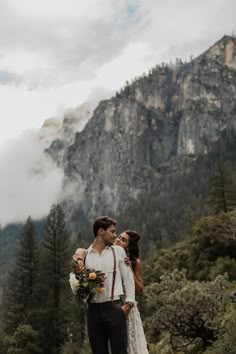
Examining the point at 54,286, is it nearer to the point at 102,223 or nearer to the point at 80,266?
the point at 80,266

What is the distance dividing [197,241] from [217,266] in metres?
3.71

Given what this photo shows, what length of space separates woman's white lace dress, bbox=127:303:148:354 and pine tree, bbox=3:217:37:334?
29.4 metres

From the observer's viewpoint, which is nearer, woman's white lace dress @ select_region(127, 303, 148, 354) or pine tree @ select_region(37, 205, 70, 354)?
woman's white lace dress @ select_region(127, 303, 148, 354)

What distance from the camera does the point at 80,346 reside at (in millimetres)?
32156

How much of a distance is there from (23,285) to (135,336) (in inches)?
1233

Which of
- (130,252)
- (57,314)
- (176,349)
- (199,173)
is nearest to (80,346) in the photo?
(57,314)

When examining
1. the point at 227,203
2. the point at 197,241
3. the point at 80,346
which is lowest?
the point at 80,346

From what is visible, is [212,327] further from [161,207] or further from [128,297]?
[161,207]

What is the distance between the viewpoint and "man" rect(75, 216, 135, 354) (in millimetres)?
5707

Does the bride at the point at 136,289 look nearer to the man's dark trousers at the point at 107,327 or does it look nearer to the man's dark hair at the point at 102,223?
the man's dark hair at the point at 102,223

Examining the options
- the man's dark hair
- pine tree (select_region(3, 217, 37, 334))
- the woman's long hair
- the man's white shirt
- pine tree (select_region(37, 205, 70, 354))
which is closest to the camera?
the man's white shirt

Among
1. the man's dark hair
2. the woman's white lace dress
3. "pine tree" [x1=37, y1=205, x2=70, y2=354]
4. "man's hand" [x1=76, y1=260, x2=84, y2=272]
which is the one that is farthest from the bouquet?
"pine tree" [x1=37, y1=205, x2=70, y2=354]

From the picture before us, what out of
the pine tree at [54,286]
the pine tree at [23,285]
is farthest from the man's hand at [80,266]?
the pine tree at [23,285]

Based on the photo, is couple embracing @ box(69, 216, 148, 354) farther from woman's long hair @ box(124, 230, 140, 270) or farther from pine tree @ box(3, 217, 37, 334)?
pine tree @ box(3, 217, 37, 334)
